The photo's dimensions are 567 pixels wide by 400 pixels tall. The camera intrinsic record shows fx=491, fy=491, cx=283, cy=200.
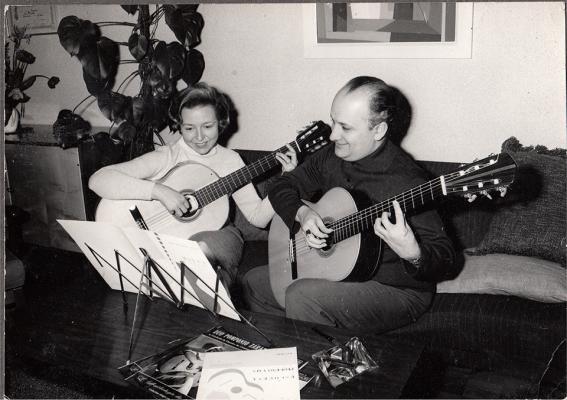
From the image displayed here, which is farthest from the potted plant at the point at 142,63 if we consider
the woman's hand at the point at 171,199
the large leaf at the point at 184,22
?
the woman's hand at the point at 171,199

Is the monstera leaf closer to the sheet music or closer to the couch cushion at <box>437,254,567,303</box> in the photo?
the sheet music

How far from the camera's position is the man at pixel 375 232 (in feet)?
5.22

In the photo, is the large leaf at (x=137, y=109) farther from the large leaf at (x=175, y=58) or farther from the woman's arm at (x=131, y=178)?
the woman's arm at (x=131, y=178)

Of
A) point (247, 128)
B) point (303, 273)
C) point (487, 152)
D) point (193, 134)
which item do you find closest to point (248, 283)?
point (303, 273)

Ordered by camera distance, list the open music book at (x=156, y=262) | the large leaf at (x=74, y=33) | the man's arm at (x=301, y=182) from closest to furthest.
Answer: the open music book at (x=156, y=262) → the man's arm at (x=301, y=182) → the large leaf at (x=74, y=33)

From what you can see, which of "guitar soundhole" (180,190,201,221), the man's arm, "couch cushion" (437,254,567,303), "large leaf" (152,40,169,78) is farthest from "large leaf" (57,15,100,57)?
"couch cushion" (437,254,567,303)

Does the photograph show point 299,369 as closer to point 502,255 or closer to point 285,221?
point 285,221

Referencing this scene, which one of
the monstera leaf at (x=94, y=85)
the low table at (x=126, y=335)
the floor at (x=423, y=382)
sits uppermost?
the monstera leaf at (x=94, y=85)

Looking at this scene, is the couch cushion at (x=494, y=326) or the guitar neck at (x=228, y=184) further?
the guitar neck at (x=228, y=184)

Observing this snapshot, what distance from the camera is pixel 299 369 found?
121 centimetres

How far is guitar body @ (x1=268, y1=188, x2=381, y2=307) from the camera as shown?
1610 mm

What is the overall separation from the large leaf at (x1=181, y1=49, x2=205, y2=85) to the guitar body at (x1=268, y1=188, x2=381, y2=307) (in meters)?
0.91

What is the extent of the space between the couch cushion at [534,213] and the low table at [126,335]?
25.9 inches

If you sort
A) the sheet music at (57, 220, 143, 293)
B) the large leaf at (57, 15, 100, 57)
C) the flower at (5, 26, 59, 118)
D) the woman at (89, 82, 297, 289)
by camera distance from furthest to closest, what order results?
the flower at (5, 26, 59, 118) < the large leaf at (57, 15, 100, 57) < the woman at (89, 82, 297, 289) < the sheet music at (57, 220, 143, 293)
